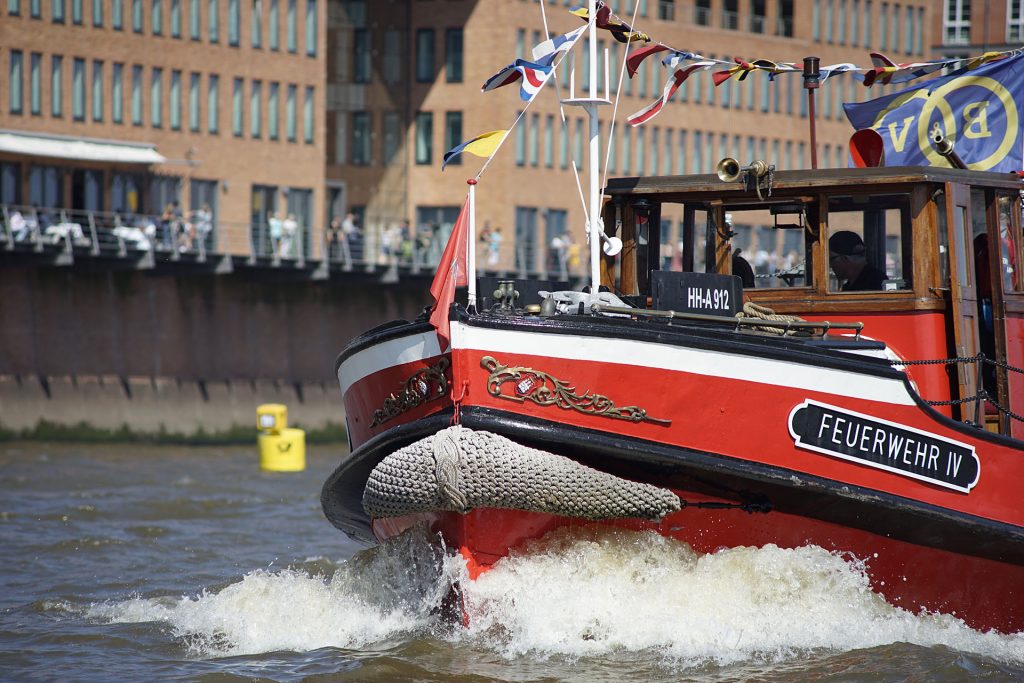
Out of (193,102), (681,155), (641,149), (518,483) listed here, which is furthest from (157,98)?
(518,483)

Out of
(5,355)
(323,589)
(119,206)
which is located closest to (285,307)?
(119,206)

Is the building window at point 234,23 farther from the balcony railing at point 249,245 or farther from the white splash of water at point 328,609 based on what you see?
the white splash of water at point 328,609

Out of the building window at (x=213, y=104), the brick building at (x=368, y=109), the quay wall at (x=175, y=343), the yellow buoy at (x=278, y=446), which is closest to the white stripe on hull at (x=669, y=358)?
the yellow buoy at (x=278, y=446)

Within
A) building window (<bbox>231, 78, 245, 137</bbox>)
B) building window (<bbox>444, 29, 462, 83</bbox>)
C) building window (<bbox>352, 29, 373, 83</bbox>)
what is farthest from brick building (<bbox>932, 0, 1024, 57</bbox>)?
building window (<bbox>231, 78, 245, 137</bbox>)

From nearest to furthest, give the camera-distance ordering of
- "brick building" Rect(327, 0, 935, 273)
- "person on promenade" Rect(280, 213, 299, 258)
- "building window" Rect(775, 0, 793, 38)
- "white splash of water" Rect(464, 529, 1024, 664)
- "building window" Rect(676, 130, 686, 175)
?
"white splash of water" Rect(464, 529, 1024, 664)
"person on promenade" Rect(280, 213, 299, 258)
"brick building" Rect(327, 0, 935, 273)
"building window" Rect(676, 130, 686, 175)
"building window" Rect(775, 0, 793, 38)

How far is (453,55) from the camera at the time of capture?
5947 cm

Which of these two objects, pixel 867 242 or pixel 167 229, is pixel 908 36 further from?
pixel 867 242

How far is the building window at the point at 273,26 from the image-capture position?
53062 mm

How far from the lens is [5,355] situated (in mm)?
41688

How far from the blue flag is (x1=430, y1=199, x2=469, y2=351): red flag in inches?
212

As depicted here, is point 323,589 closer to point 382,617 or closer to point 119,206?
point 382,617

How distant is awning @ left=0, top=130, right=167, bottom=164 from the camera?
44656 mm

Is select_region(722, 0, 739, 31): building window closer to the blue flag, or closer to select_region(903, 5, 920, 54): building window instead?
select_region(903, 5, 920, 54): building window

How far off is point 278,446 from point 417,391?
21.7m
